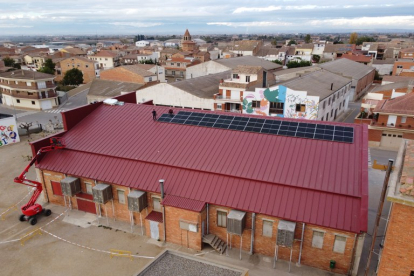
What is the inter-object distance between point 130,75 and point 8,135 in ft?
117

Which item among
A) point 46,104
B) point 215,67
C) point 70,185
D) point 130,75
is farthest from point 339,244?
point 46,104

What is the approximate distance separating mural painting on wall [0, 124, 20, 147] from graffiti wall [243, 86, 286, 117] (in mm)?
36426

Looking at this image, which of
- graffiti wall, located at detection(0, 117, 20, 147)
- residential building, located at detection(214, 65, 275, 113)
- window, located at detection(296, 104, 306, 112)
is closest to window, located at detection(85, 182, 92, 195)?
graffiti wall, located at detection(0, 117, 20, 147)

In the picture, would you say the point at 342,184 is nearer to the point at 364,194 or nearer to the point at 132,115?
the point at 364,194

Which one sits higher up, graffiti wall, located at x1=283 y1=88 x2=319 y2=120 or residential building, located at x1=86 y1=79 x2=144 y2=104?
graffiti wall, located at x1=283 y1=88 x2=319 y2=120

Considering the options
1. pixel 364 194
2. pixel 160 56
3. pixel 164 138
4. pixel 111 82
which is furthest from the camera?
pixel 160 56

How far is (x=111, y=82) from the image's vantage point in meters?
75.5

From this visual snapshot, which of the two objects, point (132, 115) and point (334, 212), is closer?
point (334, 212)

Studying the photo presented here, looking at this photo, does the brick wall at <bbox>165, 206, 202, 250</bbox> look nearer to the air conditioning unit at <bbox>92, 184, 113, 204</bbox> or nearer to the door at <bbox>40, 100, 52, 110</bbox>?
→ the air conditioning unit at <bbox>92, 184, 113, 204</bbox>

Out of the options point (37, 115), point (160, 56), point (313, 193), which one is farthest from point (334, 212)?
point (160, 56)

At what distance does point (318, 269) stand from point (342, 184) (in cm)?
592

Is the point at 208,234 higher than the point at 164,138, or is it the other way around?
the point at 164,138

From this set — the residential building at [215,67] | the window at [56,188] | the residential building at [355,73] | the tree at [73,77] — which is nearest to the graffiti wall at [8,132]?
the window at [56,188]

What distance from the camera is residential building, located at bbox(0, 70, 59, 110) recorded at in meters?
67.2
